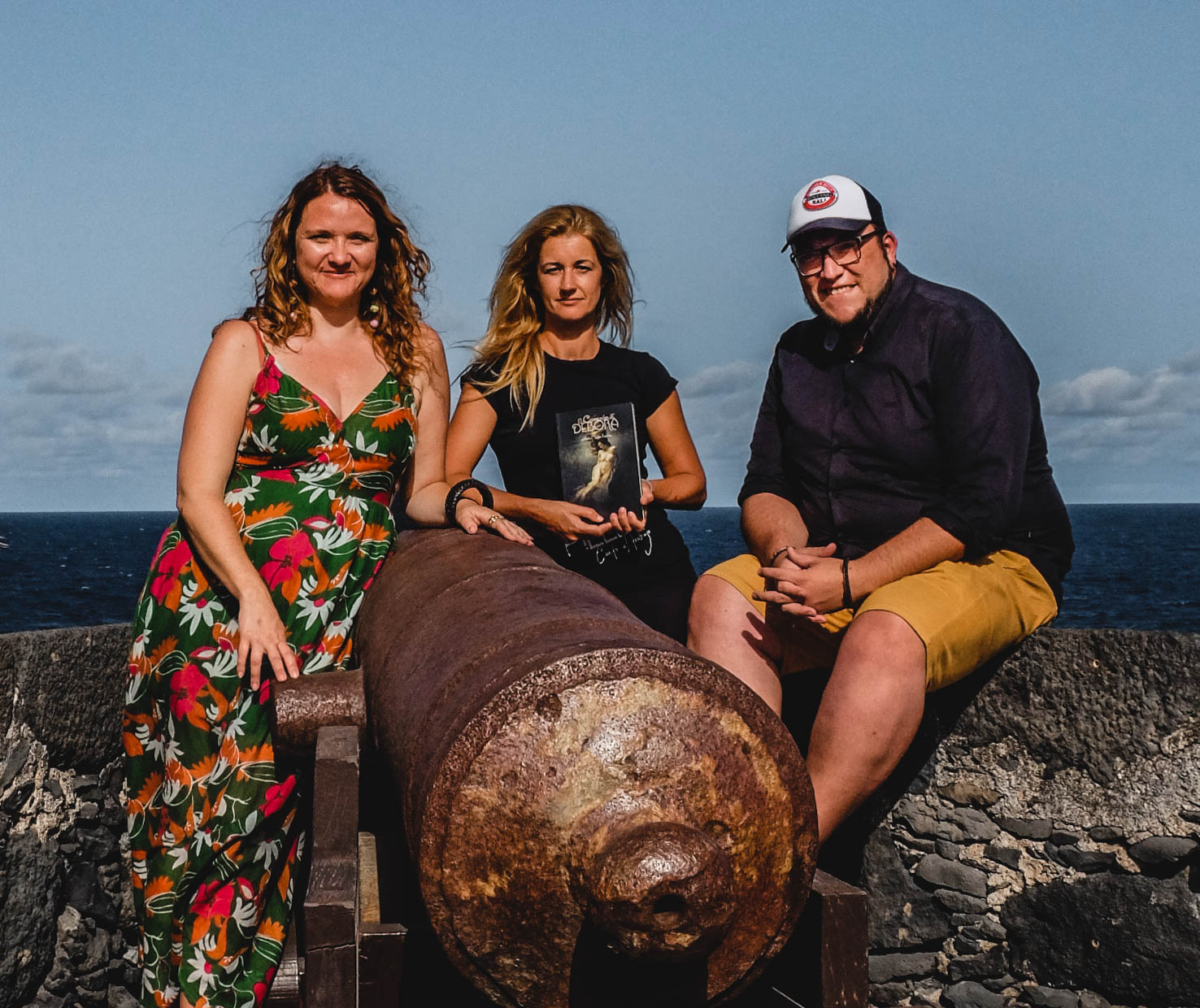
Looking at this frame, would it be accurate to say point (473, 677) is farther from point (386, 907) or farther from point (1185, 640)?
point (1185, 640)

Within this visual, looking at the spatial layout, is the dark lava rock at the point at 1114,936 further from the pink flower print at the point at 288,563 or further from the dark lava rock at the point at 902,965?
the pink flower print at the point at 288,563

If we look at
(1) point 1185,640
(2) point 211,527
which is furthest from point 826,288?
(2) point 211,527

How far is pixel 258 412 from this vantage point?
389cm

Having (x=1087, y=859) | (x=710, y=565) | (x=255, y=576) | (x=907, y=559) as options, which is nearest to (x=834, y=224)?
(x=907, y=559)

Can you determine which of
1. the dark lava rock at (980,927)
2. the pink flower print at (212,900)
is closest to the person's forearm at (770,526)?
the dark lava rock at (980,927)

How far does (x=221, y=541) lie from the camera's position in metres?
3.76

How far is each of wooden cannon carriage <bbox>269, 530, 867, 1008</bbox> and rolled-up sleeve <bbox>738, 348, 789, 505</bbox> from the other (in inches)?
70.3

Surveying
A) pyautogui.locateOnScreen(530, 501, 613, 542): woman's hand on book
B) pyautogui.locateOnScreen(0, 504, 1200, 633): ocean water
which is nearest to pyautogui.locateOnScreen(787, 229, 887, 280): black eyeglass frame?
pyautogui.locateOnScreen(530, 501, 613, 542): woman's hand on book

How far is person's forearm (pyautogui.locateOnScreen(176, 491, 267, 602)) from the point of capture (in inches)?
148

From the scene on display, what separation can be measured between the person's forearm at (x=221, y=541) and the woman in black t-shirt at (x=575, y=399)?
112 centimetres

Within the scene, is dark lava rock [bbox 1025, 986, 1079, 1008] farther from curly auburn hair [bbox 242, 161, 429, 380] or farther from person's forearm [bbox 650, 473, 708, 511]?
curly auburn hair [bbox 242, 161, 429, 380]

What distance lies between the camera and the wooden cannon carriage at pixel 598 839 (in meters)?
2.40

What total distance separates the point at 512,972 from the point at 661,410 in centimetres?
280

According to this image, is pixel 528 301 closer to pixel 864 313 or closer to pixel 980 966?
pixel 864 313
